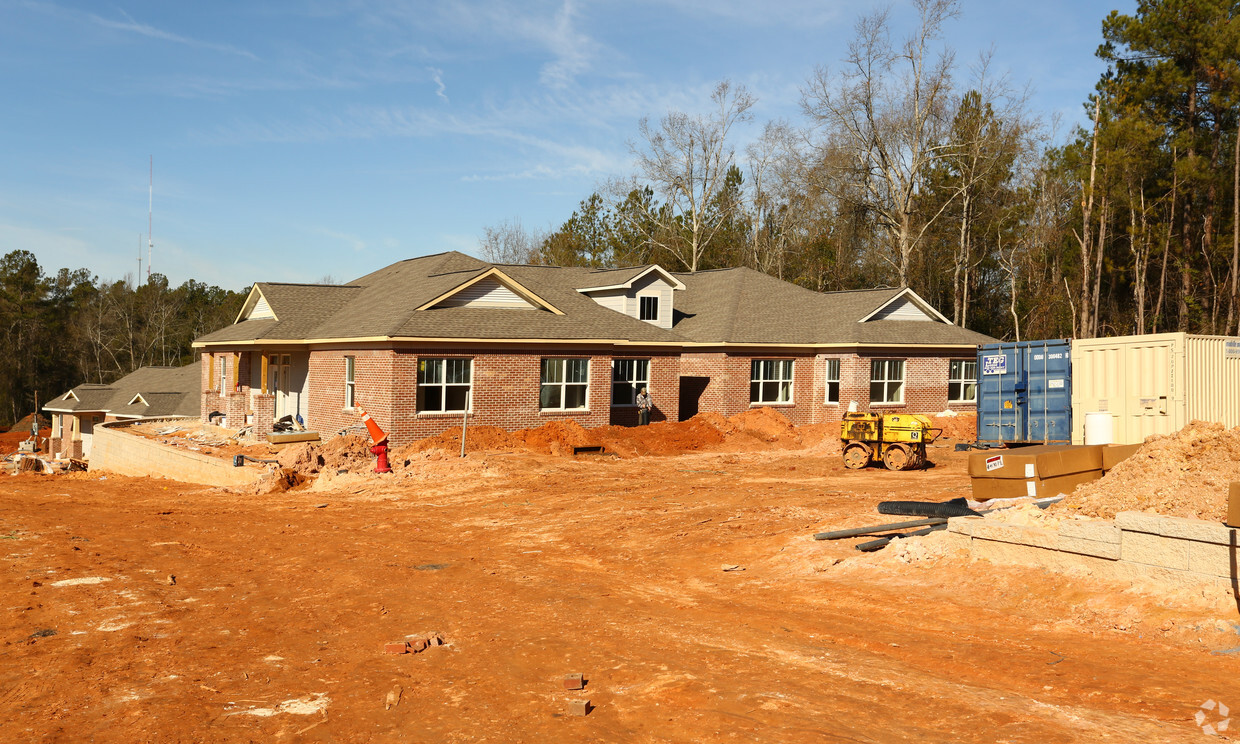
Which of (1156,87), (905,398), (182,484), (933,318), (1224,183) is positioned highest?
(1156,87)

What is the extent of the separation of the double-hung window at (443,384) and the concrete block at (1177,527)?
18691mm

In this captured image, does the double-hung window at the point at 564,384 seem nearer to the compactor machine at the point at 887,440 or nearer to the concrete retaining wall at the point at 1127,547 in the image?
the compactor machine at the point at 887,440

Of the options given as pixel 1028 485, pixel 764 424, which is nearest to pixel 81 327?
pixel 764 424

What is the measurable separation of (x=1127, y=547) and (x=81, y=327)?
86912mm

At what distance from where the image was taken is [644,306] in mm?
33719

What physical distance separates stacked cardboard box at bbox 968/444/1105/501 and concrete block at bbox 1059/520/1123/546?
2929 millimetres

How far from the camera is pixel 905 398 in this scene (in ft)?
109

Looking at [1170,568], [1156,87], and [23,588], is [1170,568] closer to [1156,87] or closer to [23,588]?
[23,588]

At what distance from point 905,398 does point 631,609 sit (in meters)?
25.4

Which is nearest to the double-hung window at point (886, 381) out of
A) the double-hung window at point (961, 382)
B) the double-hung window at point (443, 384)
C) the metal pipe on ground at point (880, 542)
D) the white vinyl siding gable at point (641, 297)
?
the double-hung window at point (961, 382)

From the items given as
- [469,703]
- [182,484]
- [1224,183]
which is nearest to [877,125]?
[1224,183]

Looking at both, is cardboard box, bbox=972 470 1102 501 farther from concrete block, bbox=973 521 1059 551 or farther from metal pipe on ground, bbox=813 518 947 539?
concrete block, bbox=973 521 1059 551

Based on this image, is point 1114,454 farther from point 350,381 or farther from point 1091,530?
point 350,381

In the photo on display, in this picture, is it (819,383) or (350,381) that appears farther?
(819,383)
